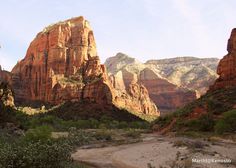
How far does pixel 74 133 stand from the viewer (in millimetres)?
15125

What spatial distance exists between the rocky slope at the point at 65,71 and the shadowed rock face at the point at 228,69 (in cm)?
5071

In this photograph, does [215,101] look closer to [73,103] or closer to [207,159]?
[207,159]

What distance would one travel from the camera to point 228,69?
83.4 m

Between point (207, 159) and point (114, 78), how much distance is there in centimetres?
17569

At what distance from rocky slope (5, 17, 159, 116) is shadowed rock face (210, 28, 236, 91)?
5071 centimetres

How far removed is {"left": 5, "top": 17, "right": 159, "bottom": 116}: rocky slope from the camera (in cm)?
13138

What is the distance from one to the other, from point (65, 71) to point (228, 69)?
78.7 metres

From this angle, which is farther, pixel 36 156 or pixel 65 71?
pixel 65 71

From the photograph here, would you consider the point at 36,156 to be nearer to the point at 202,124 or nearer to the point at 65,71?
the point at 202,124

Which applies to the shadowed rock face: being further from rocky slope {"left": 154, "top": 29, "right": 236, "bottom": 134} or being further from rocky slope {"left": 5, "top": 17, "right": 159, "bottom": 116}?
rocky slope {"left": 5, "top": 17, "right": 159, "bottom": 116}

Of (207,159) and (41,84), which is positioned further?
(41,84)

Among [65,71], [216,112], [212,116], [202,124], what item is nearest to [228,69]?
[216,112]

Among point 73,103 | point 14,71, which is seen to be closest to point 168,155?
point 73,103

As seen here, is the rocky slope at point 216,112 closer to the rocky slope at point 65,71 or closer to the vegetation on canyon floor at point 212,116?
the vegetation on canyon floor at point 212,116
